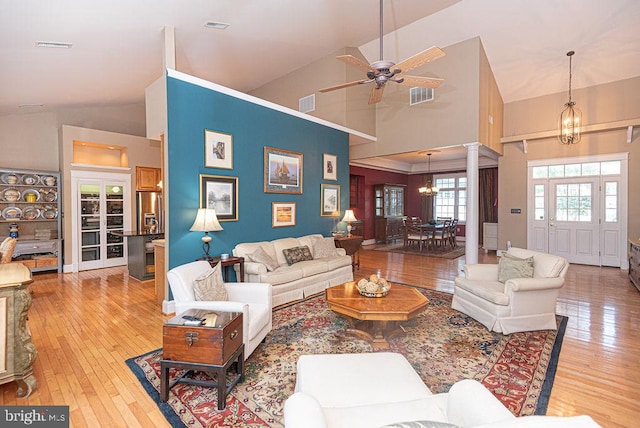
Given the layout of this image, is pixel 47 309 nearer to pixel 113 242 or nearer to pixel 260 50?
pixel 113 242

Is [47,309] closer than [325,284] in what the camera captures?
Yes

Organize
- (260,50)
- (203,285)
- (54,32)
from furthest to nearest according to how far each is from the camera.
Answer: (260,50)
(54,32)
(203,285)

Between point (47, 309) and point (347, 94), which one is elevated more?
point (347, 94)

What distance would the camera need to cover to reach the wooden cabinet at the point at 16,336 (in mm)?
2203

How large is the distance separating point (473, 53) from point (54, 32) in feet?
22.4

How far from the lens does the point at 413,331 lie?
3457 mm

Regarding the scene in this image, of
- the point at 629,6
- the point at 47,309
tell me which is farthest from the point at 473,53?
the point at 47,309

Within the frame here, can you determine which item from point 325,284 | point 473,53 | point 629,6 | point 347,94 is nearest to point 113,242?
point 325,284

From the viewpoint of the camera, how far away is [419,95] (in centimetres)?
708

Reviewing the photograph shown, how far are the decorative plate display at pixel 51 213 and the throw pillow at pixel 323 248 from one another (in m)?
5.63

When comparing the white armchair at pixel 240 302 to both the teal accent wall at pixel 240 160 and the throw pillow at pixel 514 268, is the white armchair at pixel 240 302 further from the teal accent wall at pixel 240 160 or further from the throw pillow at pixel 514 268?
the throw pillow at pixel 514 268

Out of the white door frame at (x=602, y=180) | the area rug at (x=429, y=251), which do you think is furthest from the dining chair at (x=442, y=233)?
the white door frame at (x=602, y=180)

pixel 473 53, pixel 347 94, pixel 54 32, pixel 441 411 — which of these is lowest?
pixel 441 411

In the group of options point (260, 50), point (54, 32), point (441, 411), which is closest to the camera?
point (441, 411)
